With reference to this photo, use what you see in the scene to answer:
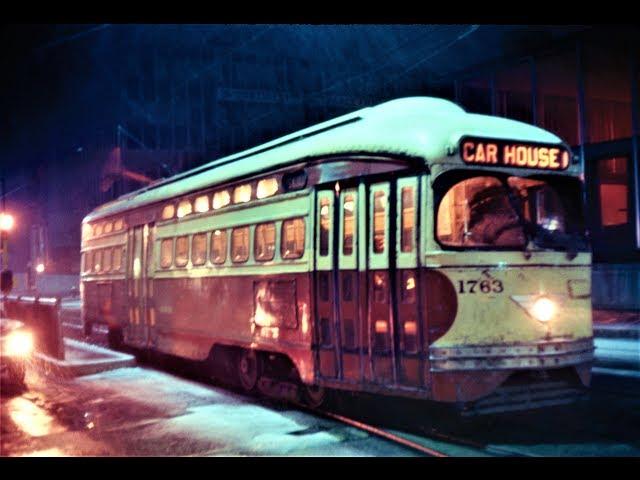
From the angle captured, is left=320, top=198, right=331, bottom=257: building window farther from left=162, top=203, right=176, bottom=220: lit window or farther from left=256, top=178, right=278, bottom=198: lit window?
left=162, top=203, right=176, bottom=220: lit window

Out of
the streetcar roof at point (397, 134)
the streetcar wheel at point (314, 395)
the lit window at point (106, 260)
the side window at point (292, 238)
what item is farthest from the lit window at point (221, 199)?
the lit window at point (106, 260)

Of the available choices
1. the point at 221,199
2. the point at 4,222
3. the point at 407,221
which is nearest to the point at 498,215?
the point at 407,221

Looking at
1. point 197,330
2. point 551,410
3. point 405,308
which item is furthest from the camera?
point 197,330

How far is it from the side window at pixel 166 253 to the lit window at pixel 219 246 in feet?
6.00

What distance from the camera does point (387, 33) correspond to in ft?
76.6

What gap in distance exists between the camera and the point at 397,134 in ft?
24.2

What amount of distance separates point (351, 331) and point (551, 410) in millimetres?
3145

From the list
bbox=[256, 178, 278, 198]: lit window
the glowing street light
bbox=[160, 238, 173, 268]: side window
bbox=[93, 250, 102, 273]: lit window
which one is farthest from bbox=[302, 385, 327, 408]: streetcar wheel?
the glowing street light

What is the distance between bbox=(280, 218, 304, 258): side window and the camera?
833cm

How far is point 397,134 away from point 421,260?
1435mm

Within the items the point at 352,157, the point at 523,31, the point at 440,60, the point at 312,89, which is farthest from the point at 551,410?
the point at 312,89

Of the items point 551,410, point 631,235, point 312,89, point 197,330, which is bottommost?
point 551,410
